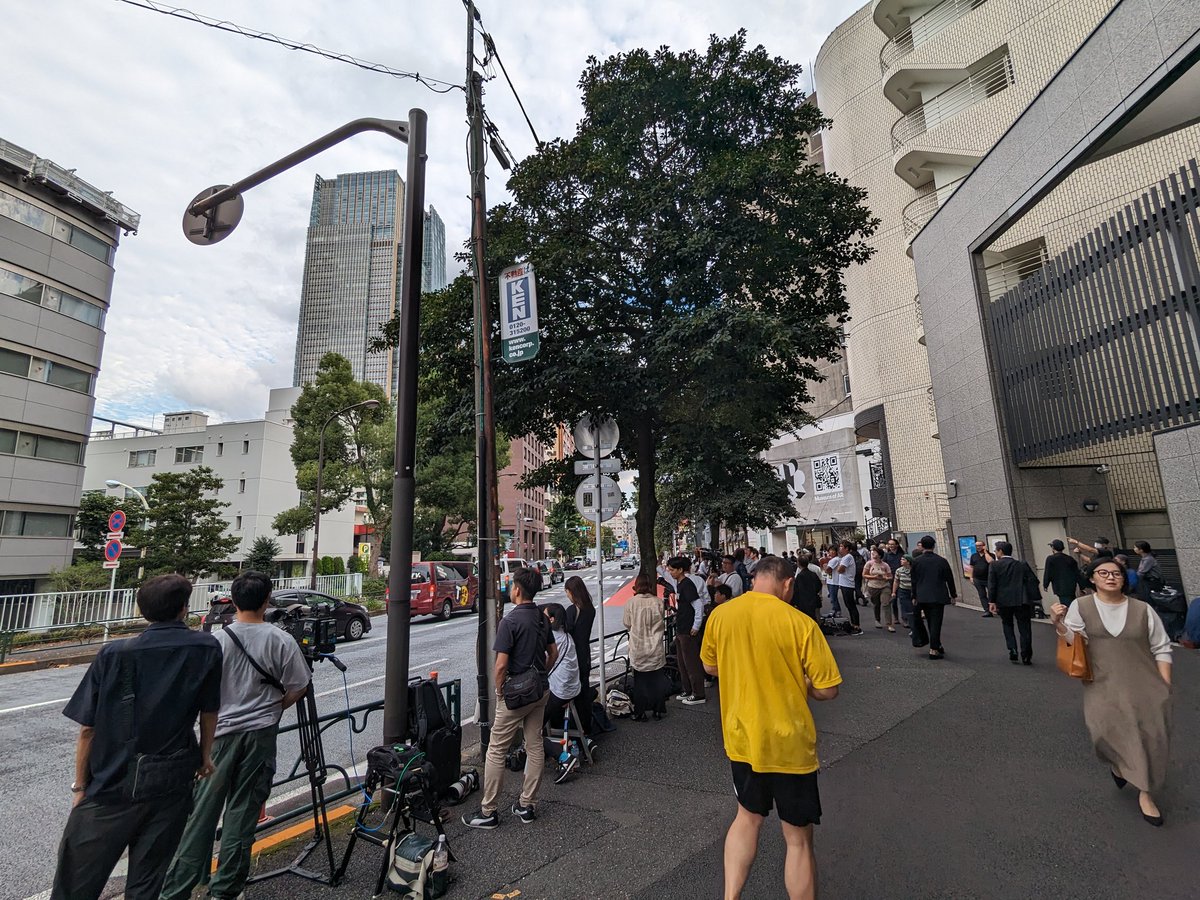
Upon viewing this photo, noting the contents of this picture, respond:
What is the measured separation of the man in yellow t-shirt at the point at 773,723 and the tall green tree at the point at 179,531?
2409 centimetres

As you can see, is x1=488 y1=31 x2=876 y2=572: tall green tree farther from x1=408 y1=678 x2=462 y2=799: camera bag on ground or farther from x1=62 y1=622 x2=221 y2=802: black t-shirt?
x1=62 y1=622 x2=221 y2=802: black t-shirt

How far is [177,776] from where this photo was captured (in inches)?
105

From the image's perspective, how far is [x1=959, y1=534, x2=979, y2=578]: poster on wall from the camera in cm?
1374

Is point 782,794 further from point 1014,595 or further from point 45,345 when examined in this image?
point 45,345

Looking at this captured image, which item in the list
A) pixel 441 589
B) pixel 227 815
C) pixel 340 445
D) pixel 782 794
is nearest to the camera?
pixel 782 794

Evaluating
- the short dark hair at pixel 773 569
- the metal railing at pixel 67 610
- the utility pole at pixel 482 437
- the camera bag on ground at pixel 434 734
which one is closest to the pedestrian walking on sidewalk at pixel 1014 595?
the short dark hair at pixel 773 569

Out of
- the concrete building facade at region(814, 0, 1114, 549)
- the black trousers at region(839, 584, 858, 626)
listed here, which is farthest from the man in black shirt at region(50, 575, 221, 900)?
the concrete building facade at region(814, 0, 1114, 549)

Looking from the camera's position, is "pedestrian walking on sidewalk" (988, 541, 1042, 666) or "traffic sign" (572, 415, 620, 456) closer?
"traffic sign" (572, 415, 620, 456)

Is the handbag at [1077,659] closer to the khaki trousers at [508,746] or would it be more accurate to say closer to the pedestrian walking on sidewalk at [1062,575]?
the khaki trousers at [508,746]

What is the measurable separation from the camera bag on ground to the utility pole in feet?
4.51

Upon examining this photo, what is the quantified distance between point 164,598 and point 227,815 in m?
1.31

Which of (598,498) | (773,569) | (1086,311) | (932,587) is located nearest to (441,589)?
(598,498)

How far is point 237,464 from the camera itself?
4188 centimetres

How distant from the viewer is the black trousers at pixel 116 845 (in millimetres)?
2455
